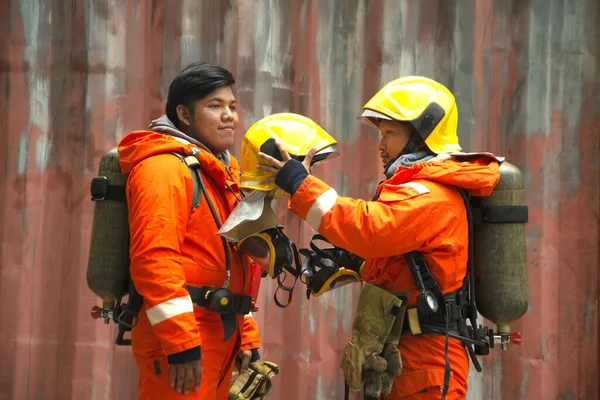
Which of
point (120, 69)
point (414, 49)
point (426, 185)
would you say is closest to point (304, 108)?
point (414, 49)

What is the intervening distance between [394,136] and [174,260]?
1.03 metres

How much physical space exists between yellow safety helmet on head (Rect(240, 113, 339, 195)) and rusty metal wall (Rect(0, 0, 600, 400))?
1.56 meters

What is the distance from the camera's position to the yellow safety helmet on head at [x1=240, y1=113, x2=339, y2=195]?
9.96ft

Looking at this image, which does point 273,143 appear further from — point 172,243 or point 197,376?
point 197,376

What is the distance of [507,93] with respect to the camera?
4766 millimetres

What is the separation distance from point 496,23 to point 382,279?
226cm

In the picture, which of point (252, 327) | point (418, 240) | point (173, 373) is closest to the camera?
point (173, 373)

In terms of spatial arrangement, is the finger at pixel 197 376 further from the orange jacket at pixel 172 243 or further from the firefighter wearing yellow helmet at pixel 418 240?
the firefighter wearing yellow helmet at pixel 418 240

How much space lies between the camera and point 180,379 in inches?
112

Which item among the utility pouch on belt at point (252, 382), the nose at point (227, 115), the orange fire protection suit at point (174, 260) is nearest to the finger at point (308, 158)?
the orange fire protection suit at point (174, 260)

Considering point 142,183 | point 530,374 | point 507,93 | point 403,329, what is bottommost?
point 530,374

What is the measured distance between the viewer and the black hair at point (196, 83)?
328 centimetres

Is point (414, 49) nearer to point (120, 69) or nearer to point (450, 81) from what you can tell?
point (450, 81)

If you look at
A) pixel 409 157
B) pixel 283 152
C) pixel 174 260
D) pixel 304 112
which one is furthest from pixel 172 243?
pixel 304 112
